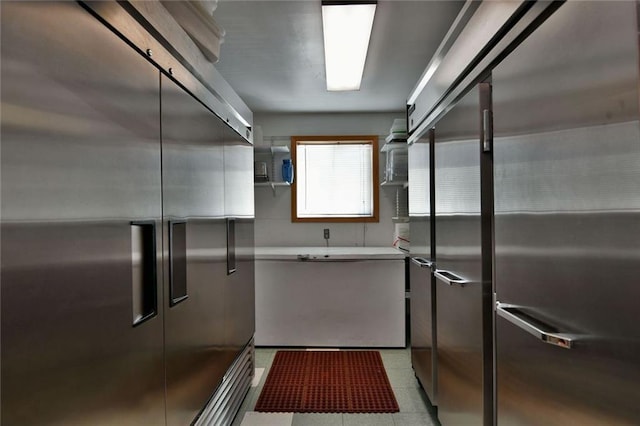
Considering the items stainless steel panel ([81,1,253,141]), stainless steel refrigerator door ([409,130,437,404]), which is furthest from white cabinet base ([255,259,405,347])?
stainless steel panel ([81,1,253,141])

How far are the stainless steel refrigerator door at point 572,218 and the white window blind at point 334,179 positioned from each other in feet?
9.80

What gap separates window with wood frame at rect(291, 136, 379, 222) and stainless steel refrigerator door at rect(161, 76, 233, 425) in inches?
90.8

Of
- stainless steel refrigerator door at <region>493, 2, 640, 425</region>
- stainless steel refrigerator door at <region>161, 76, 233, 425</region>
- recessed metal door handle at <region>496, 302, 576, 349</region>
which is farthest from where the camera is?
stainless steel refrigerator door at <region>161, 76, 233, 425</region>

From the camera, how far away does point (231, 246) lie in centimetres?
228

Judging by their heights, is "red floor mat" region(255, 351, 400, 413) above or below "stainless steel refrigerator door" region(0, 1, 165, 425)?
below

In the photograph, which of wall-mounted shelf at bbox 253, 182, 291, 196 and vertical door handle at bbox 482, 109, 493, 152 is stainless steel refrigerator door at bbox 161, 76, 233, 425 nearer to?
vertical door handle at bbox 482, 109, 493, 152

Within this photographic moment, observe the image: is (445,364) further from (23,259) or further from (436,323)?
(23,259)

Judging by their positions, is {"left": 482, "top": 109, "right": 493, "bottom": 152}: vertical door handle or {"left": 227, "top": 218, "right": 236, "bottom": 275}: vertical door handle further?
{"left": 227, "top": 218, "right": 236, "bottom": 275}: vertical door handle

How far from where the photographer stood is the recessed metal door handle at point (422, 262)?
2.35 m

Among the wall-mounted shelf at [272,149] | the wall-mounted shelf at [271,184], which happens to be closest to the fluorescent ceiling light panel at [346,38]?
the wall-mounted shelf at [272,149]

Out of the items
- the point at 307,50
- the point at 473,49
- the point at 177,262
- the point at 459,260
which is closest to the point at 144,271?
the point at 177,262

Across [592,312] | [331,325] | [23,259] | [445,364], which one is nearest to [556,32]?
[592,312]

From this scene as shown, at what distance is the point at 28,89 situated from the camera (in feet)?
2.37

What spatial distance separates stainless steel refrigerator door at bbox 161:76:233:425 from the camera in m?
1.40
